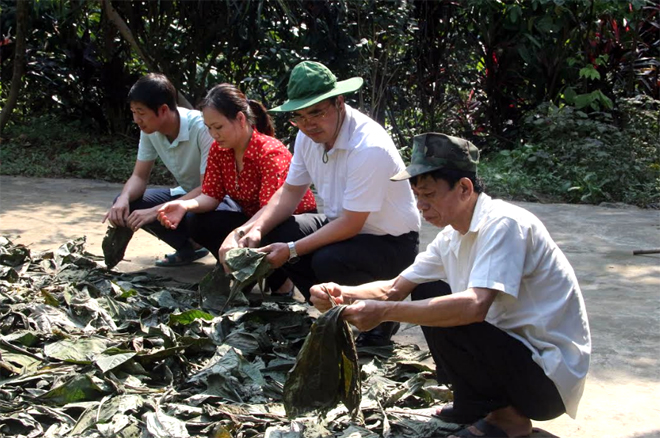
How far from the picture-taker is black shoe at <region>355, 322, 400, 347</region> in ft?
10.7

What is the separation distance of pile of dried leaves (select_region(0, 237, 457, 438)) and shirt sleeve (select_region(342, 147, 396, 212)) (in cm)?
59

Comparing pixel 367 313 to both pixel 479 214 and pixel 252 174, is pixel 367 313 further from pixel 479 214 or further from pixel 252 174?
pixel 252 174

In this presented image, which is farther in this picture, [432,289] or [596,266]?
[596,266]

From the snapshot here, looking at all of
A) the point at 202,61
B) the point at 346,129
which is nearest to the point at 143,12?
the point at 202,61

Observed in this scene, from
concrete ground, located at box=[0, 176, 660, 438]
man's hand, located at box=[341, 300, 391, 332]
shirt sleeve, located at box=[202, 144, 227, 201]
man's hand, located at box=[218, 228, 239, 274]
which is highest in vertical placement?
shirt sleeve, located at box=[202, 144, 227, 201]

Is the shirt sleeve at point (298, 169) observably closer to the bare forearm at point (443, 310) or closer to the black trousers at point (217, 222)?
the black trousers at point (217, 222)

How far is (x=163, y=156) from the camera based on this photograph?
4.45 meters

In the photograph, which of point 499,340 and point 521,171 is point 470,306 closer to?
point 499,340

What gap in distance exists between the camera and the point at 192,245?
461cm

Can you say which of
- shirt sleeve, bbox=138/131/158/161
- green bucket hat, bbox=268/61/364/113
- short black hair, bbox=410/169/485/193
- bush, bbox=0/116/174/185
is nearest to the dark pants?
short black hair, bbox=410/169/485/193

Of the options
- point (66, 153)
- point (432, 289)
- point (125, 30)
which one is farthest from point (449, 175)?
point (66, 153)

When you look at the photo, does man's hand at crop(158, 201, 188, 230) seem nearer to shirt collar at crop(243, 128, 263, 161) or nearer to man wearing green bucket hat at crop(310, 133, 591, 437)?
shirt collar at crop(243, 128, 263, 161)

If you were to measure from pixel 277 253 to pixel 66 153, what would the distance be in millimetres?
5498

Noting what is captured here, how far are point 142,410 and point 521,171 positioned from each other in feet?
17.0
